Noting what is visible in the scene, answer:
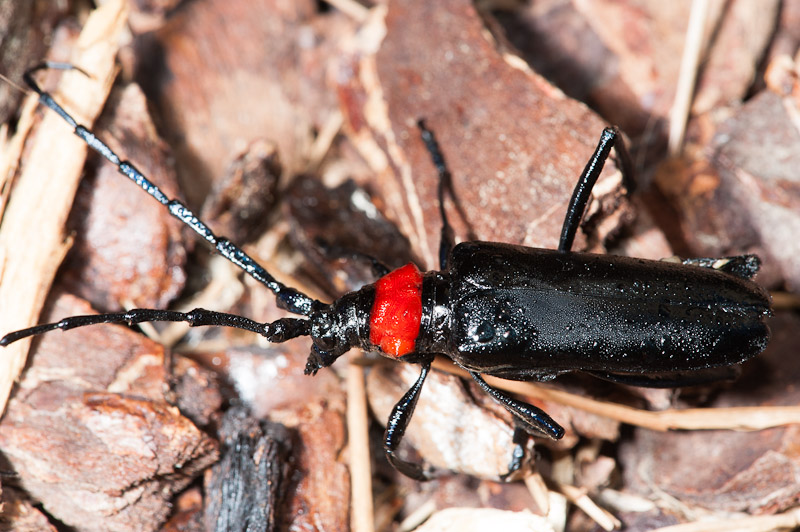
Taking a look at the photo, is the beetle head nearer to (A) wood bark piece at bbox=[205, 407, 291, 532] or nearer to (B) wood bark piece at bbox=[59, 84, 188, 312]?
(A) wood bark piece at bbox=[205, 407, 291, 532]

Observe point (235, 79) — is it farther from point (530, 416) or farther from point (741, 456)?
point (741, 456)

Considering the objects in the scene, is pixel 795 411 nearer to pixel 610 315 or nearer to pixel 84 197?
pixel 610 315

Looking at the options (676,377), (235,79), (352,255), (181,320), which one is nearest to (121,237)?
(181,320)

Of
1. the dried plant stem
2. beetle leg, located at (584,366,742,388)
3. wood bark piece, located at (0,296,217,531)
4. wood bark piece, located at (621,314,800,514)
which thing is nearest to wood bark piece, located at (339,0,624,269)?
beetle leg, located at (584,366,742,388)

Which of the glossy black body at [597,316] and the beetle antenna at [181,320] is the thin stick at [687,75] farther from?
the beetle antenna at [181,320]

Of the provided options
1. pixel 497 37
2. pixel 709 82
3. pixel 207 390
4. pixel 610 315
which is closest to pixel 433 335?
pixel 610 315

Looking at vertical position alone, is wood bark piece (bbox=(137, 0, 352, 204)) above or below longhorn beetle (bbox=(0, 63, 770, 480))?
above

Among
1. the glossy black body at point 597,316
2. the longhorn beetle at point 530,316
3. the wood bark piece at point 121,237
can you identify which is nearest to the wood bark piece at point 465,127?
the longhorn beetle at point 530,316
